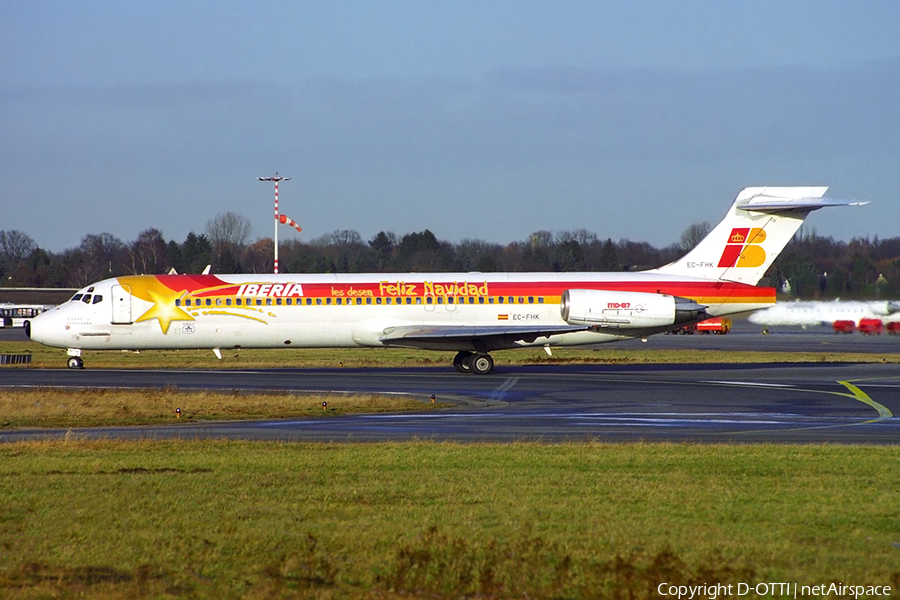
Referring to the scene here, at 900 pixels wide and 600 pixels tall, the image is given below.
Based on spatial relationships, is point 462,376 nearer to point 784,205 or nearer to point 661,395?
point 661,395

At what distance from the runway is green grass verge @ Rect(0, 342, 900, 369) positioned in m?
3.65

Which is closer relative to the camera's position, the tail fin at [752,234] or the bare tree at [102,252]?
the tail fin at [752,234]

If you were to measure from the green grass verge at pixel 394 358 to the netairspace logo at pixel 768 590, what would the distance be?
31711 mm

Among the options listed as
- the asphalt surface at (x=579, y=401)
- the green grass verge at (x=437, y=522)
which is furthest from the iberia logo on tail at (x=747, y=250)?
the green grass verge at (x=437, y=522)

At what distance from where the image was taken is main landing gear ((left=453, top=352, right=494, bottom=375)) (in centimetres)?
3366

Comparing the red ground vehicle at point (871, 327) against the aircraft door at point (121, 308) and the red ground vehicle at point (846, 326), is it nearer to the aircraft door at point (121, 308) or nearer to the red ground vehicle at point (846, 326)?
the red ground vehicle at point (846, 326)

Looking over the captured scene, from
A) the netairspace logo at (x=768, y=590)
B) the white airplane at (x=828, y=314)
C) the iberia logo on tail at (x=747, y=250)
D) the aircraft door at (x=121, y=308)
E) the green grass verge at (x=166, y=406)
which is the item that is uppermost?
the iberia logo on tail at (x=747, y=250)

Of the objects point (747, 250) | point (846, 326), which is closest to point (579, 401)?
point (747, 250)

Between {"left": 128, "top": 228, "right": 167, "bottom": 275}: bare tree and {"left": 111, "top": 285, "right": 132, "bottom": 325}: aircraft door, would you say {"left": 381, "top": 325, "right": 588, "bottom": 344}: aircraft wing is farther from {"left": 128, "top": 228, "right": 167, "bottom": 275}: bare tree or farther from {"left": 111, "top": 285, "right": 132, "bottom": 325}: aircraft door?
{"left": 128, "top": 228, "right": 167, "bottom": 275}: bare tree

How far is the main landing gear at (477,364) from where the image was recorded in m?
33.7

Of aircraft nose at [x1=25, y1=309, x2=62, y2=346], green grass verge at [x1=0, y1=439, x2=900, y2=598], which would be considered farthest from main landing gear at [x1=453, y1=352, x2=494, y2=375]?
green grass verge at [x1=0, y1=439, x2=900, y2=598]

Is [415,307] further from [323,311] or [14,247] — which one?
[14,247]

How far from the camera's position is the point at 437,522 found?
31.5 feet

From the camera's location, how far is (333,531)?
9.18 metres
